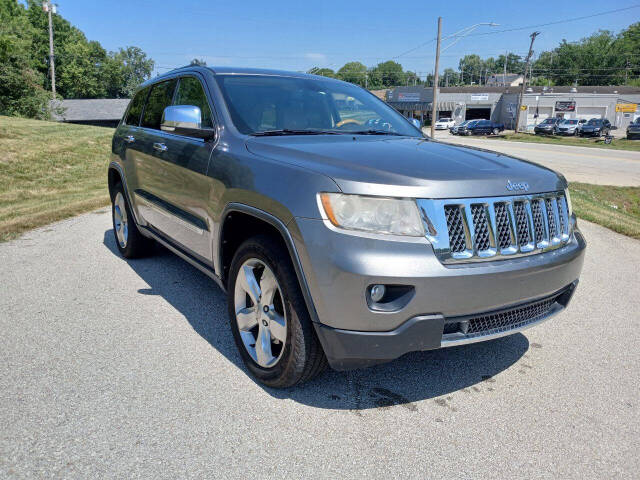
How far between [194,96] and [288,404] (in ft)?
8.05

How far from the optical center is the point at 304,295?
2596 millimetres

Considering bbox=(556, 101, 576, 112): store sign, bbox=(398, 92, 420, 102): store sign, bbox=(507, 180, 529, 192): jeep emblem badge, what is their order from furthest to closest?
1. bbox=(398, 92, 420, 102): store sign
2. bbox=(556, 101, 576, 112): store sign
3. bbox=(507, 180, 529, 192): jeep emblem badge

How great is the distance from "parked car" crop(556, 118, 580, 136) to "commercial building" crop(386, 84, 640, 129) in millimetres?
14650

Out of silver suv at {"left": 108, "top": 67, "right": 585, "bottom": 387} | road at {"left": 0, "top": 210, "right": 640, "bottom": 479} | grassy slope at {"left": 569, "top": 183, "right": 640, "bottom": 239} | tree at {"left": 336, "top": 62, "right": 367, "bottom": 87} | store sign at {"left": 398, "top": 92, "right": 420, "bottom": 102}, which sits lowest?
road at {"left": 0, "top": 210, "right": 640, "bottom": 479}

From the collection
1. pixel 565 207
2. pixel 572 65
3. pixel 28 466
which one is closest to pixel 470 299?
pixel 565 207

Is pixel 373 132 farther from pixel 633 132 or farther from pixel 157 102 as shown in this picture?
pixel 633 132

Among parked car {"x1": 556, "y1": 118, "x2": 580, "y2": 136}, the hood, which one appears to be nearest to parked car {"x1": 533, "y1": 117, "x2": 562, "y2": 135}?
parked car {"x1": 556, "y1": 118, "x2": 580, "y2": 136}

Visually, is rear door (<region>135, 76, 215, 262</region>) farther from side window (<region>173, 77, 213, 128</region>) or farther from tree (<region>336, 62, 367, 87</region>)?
tree (<region>336, 62, 367, 87</region>)

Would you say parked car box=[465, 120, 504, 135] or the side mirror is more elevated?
parked car box=[465, 120, 504, 135]

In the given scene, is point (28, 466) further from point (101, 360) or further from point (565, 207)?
point (565, 207)

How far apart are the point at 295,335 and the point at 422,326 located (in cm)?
67

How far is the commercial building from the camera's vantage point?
6438 centimetres

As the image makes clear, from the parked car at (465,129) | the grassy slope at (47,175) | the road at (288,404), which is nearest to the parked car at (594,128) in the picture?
the parked car at (465,129)

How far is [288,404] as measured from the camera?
290 centimetres
